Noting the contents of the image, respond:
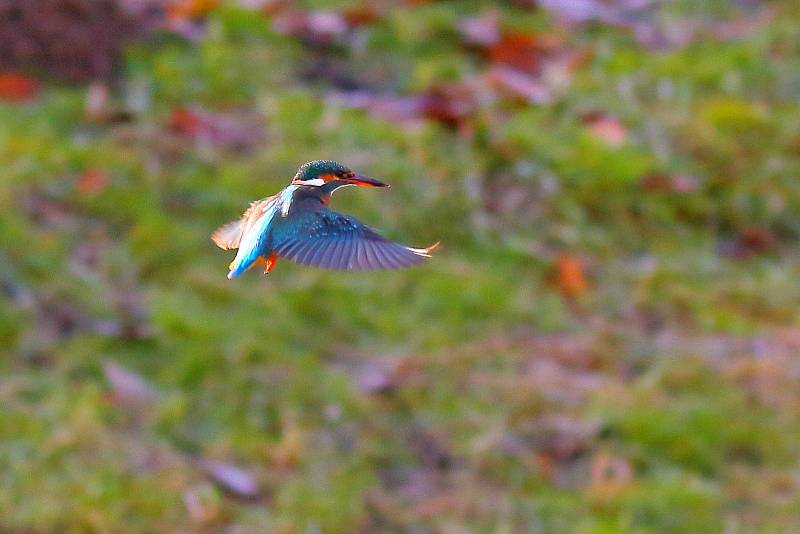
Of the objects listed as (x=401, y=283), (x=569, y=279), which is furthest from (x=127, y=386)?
(x=569, y=279)

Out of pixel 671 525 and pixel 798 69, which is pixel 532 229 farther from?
pixel 798 69

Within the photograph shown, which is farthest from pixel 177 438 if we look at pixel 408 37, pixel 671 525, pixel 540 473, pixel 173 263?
pixel 408 37

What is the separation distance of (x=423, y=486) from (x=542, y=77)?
2.12m

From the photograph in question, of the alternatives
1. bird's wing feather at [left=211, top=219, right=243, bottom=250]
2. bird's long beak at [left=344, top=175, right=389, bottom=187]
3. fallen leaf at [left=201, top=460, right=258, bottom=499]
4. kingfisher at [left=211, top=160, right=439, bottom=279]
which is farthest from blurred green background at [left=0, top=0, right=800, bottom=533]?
bird's long beak at [left=344, top=175, right=389, bottom=187]

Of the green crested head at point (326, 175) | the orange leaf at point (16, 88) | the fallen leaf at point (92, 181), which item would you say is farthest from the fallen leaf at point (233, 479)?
the green crested head at point (326, 175)

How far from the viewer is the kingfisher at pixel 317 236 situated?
2094mm

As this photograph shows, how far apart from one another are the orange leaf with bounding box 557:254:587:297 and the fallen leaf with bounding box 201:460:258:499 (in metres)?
1.40

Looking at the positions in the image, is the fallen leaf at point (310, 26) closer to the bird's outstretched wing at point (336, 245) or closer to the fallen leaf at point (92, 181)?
the fallen leaf at point (92, 181)

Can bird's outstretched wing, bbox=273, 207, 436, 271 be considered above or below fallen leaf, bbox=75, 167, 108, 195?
above

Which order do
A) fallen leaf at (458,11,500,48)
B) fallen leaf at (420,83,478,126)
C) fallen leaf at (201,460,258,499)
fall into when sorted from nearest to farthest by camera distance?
1. fallen leaf at (201,460,258,499)
2. fallen leaf at (420,83,478,126)
3. fallen leaf at (458,11,500,48)

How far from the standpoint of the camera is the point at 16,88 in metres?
5.01

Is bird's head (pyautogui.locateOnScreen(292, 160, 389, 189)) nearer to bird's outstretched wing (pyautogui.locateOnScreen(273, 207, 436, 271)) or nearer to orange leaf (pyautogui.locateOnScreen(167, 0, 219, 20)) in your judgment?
bird's outstretched wing (pyautogui.locateOnScreen(273, 207, 436, 271))

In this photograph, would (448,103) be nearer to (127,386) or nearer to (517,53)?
(517,53)

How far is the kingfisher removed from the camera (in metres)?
2.09
